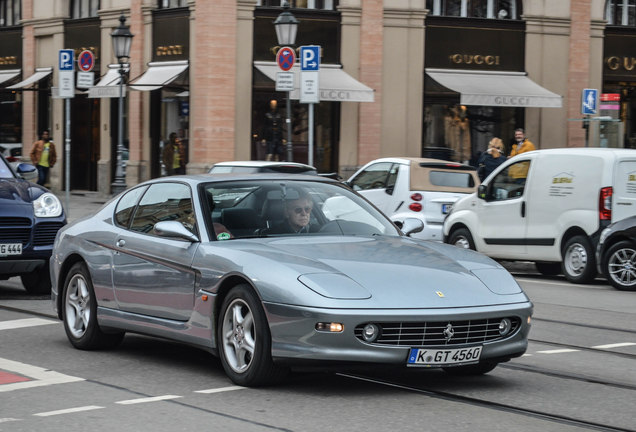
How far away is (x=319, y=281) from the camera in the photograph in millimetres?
6844

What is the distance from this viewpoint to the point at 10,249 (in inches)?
490

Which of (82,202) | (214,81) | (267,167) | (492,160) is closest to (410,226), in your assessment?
(267,167)

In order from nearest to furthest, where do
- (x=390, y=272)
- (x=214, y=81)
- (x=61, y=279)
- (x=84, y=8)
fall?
1. (x=390, y=272)
2. (x=61, y=279)
3. (x=214, y=81)
4. (x=84, y=8)

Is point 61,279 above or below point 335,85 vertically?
below

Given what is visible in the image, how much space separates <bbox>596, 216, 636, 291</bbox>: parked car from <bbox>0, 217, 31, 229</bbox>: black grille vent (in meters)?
7.11

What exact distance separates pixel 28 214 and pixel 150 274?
4.96 m

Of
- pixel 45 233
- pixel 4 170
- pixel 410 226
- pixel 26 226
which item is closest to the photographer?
pixel 410 226

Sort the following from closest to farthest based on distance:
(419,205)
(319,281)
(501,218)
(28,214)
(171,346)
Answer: (319,281) → (171,346) → (28,214) → (501,218) → (419,205)

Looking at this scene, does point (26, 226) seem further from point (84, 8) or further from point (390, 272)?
point (84, 8)

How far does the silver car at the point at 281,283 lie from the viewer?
675 cm

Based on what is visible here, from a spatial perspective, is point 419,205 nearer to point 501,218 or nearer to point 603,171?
point 501,218

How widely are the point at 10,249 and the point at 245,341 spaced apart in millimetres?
6044

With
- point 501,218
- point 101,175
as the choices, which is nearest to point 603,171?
point 501,218

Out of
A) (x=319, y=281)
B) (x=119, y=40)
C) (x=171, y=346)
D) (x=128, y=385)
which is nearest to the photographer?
(x=319, y=281)
